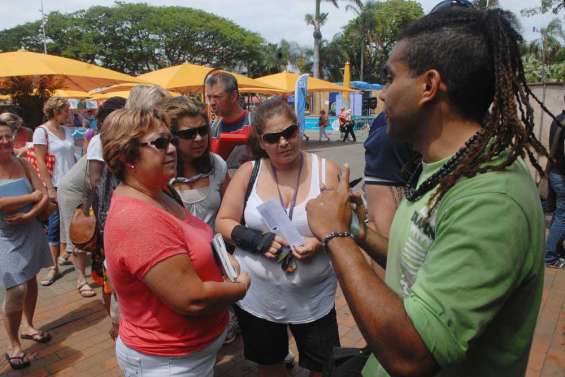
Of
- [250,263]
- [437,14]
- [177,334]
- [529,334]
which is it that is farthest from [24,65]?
[529,334]

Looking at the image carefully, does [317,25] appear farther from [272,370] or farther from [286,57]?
[272,370]

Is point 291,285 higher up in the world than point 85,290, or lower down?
higher up

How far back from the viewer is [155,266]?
1.54 m

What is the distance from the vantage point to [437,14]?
117cm

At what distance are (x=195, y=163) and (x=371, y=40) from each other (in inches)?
2065

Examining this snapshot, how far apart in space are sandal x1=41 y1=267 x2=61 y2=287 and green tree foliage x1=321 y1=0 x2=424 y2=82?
49328mm

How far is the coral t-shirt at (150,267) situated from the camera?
1563 mm

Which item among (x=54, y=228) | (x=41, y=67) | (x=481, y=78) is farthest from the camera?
(x=41, y=67)

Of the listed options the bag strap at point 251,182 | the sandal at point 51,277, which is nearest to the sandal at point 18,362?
the sandal at point 51,277

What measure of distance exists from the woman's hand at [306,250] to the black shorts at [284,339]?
386mm

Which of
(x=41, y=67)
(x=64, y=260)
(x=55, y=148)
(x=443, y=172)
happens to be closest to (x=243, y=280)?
(x=443, y=172)

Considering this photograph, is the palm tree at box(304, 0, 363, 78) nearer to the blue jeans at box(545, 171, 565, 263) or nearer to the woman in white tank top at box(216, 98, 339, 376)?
the blue jeans at box(545, 171, 565, 263)

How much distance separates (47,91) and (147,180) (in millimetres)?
6728

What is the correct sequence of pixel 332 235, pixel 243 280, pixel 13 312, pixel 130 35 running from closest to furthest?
pixel 332 235 → pixel 243 280 → pixel 13 312 → pixel 130 35
